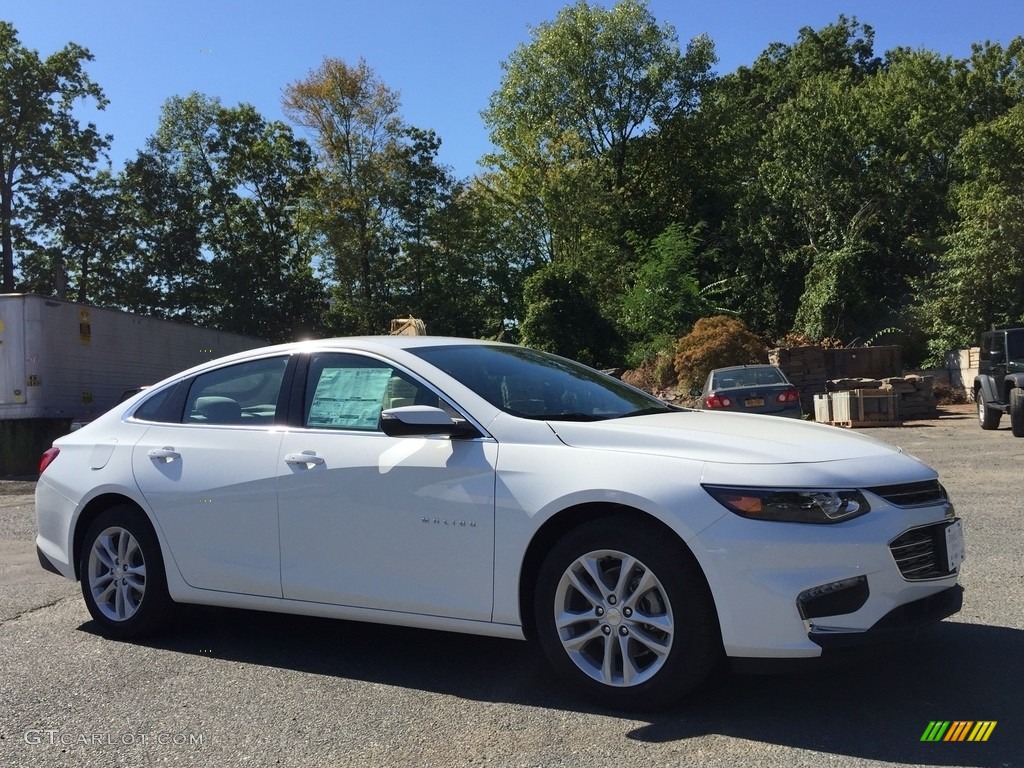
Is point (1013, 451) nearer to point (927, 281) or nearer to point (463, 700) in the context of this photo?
point (463, 700)

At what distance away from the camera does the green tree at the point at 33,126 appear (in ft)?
146

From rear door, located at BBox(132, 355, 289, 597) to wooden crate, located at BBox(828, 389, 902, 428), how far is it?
18.1 meters

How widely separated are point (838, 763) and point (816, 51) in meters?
55.6

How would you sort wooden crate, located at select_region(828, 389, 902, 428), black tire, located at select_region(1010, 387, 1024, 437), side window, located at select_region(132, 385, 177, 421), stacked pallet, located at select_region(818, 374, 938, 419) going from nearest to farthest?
side window, located at select_region(132, 385, 177, 421)
black tire, located at select_region(1010, 387, 1024, 437)
wooden crate, located at select_region(828, 389, 902, 428)
stacked pallet, located at select_region(818, 374, 938, 419)

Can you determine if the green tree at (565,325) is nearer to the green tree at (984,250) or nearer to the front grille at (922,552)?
the green tree at (984,250)

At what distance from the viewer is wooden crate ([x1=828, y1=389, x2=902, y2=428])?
21266mm

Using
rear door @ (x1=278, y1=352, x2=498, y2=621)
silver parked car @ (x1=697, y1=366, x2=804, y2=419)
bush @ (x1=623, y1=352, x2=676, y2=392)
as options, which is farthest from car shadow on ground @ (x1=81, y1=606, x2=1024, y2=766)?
bush @ (x1=623, y1=352, x2=676, y2=392)

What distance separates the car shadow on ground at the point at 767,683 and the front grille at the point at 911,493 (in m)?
0.71

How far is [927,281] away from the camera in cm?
3441

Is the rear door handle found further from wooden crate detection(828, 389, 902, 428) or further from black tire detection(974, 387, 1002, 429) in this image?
wooden crate detection(828, 389, 902, 428)

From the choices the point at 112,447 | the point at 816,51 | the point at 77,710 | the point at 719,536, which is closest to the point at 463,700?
the point at 719,536

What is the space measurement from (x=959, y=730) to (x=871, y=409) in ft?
61.5

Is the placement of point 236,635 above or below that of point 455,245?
below

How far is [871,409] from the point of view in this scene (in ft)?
70.1
